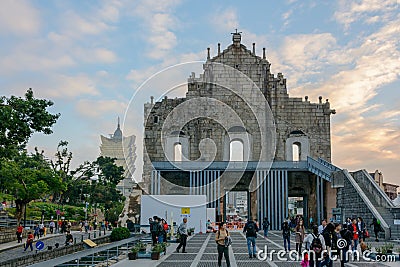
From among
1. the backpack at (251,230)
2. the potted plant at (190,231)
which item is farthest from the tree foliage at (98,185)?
the backpack at (251,230)

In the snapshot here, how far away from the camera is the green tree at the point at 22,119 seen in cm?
2117

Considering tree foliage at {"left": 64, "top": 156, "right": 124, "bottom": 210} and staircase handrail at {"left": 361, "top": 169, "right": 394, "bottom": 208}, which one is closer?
staircase handrail at {"left": 361, "top": 169, "right": 394, "bottom": 208}

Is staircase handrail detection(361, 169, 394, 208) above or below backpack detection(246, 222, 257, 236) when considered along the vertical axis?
above

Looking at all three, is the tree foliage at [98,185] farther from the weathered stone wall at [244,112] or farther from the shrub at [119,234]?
the shrub at [119,234]

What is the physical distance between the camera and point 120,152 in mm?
91000

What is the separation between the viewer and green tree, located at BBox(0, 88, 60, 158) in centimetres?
2117

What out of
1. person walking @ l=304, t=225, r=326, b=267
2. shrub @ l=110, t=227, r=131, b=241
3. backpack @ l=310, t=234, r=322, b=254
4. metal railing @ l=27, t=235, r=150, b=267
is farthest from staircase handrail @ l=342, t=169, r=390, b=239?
backpack @ l=310, t=234, r=322, b=254

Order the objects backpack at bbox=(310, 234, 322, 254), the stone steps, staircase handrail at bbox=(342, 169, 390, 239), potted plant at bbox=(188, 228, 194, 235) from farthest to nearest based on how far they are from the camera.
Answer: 1. potted plant at bbox=(188, 228, 194, 235)
2. staircase handrail at bbox=(342, 169, 390, 239)
3. the stone steps
4. backpack at bbox=(310, 234, 322, 254)

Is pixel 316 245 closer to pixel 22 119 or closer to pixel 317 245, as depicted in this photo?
pixel 317 245

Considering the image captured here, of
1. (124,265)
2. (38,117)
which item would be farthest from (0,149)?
(124,265)

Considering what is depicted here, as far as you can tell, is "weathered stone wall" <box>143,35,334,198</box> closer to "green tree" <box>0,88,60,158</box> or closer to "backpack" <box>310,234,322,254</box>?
"green tree" <box>0,88,60,158</box>

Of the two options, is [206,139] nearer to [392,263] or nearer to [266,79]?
[266,79]

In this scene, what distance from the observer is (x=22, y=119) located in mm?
21797

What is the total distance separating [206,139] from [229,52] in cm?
867
